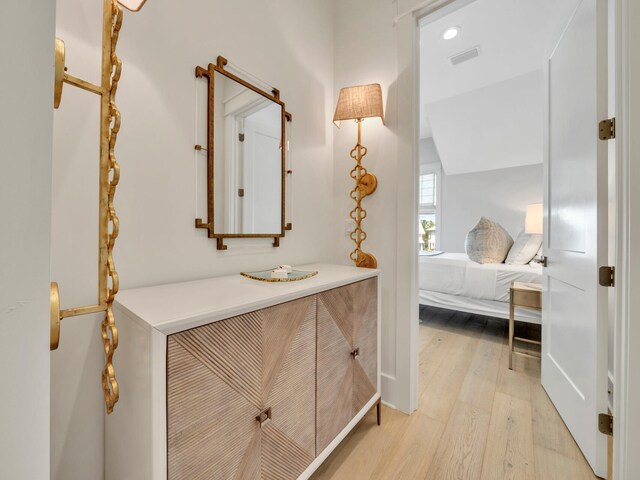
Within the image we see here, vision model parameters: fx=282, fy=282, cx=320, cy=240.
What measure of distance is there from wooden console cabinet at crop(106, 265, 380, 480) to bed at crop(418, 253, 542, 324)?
5.41 feet

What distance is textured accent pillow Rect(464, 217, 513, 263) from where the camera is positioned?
2.99m

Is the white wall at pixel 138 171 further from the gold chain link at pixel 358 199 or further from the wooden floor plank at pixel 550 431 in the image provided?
the wooden floor plank at pixel 550 431

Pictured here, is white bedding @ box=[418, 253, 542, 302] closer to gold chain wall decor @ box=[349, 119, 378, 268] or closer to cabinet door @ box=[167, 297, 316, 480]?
gold chain wall decor @ box=[349, 119, 378, 268]

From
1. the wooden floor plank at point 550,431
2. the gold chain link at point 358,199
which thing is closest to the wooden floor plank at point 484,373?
the wooden floor plank at point 550,431

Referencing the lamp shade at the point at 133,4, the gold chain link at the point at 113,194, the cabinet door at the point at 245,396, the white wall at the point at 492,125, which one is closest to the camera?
the gold chain link at the point at 113,194

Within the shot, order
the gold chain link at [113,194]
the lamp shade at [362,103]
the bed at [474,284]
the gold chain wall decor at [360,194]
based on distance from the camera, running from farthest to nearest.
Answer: the bed at [474,284], the gold chain wall decor at [360,194], the lamp shade at [362,103], the gold chain link at [113,194]

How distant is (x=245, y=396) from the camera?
855 mm

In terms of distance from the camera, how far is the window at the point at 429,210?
5418mm

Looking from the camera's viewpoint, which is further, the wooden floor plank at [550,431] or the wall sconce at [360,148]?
the wall sconce at [360,148]

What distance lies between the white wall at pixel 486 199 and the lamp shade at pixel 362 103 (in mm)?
3936

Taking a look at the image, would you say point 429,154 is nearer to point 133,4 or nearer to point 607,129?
point 607,129

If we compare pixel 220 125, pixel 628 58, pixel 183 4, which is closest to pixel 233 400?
pixel 220 125

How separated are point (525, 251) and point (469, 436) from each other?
223cm

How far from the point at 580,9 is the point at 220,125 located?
179 centimetres
